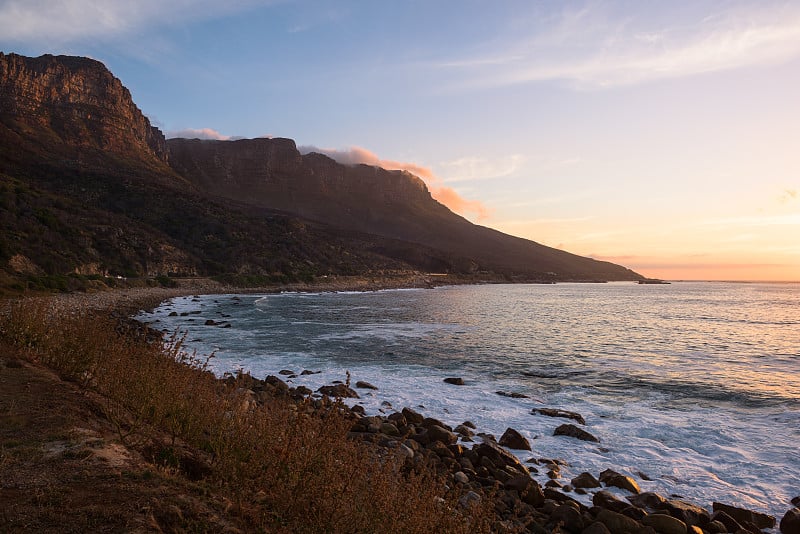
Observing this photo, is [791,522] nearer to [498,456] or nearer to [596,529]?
[596,529]

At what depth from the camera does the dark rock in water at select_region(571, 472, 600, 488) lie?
8709 millimetres

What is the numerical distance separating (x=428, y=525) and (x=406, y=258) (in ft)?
444

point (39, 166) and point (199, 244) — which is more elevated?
point (39, 166)

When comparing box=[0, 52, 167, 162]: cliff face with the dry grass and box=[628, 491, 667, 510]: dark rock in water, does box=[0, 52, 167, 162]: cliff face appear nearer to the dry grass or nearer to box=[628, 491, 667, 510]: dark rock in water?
the dry grass

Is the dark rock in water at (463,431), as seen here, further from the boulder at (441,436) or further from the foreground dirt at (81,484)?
the foreground dirt at (81,484)

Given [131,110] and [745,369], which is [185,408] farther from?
[131,110]

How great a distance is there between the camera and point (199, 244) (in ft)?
278

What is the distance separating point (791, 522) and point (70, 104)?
153417mm

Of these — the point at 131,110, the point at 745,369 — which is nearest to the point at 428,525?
the point at 745,369

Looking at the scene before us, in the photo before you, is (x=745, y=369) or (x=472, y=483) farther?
(x=745, y=369)

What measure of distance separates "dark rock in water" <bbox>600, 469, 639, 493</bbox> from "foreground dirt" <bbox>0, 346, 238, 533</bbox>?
7.31m

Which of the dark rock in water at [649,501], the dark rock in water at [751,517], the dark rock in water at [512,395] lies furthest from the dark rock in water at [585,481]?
the dark rock in water at [512,395]

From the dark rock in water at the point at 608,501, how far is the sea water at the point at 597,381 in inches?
39.3

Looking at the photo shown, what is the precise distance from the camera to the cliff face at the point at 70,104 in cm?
10762
